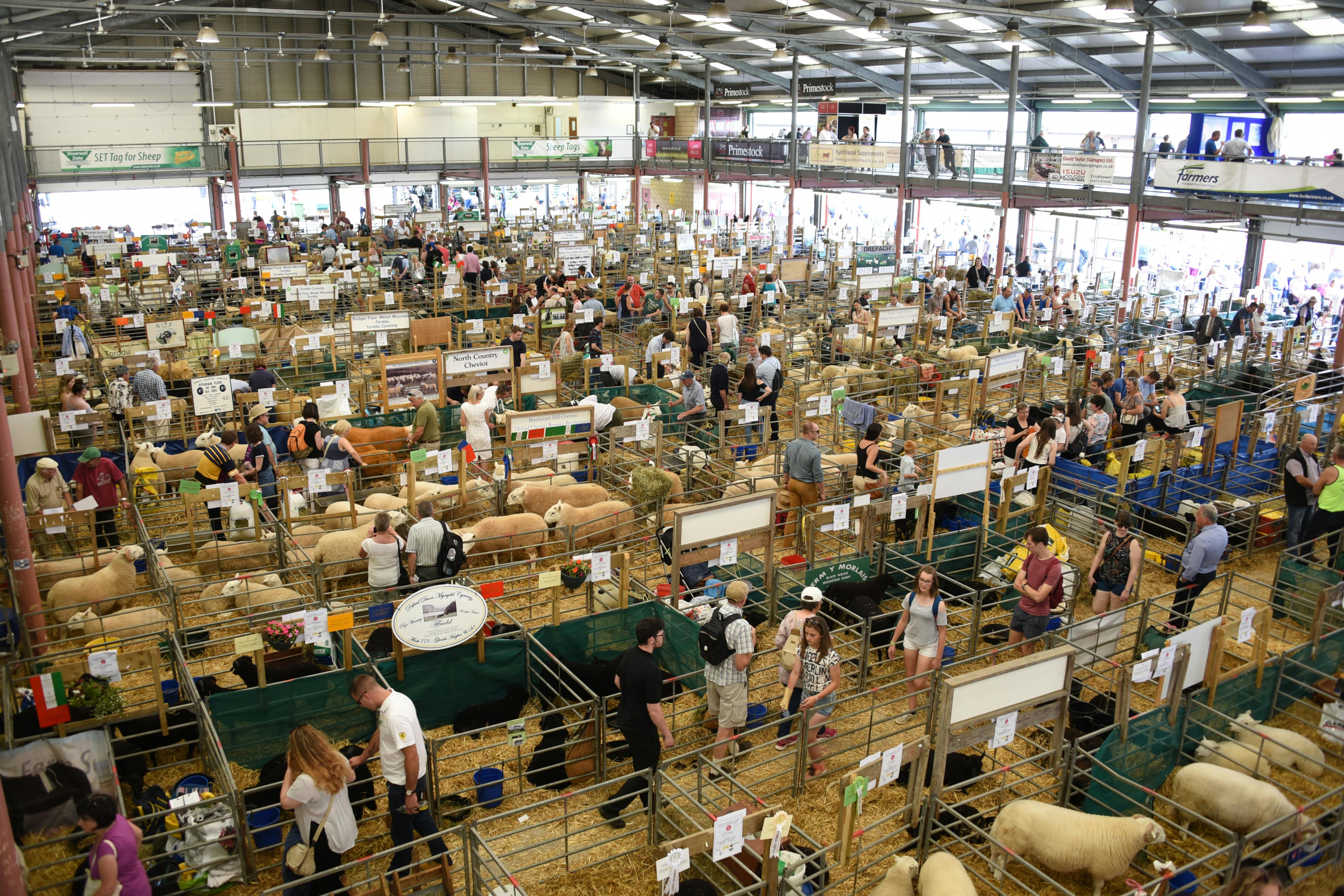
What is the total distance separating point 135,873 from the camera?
590 centimetres

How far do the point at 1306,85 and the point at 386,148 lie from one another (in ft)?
101

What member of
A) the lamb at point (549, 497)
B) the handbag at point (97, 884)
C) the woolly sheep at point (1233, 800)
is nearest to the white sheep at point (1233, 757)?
the woolly sheep at point (1233, 800)

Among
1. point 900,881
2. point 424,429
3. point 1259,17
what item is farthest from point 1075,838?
point 1259,17

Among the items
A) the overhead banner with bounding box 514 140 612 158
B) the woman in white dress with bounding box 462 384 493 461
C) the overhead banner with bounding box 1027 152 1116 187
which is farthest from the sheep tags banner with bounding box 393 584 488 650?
the overhead banner with bounding box 514 140 612 158

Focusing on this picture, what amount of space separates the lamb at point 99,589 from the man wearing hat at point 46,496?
1.09 metres

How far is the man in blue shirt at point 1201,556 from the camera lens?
9633 millimetres

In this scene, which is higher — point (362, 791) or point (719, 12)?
point (719, 12)

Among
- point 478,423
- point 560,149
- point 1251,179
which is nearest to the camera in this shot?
point 478,423

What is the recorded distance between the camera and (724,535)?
29.9 feet

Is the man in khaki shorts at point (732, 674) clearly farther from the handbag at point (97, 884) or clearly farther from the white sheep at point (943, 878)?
the handbag at point (97, 884)

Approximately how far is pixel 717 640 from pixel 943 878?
2375 mm

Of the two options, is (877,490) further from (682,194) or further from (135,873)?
(682,194)

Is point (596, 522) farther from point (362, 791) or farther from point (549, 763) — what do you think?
point (362, 791)

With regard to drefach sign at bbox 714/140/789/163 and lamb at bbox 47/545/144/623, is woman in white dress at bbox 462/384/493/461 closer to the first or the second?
lamb at bbox 47/545/144/623
